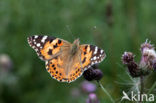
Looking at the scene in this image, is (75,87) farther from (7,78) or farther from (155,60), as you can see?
(155,60)

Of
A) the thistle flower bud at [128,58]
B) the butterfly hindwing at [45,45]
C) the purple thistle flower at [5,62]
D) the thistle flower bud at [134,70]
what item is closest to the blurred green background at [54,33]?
the purple thistle flower at [5,62]

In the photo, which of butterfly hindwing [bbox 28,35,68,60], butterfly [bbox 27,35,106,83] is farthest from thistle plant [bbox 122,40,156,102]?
butterfly hindwing [bbox 28,35,68,60]

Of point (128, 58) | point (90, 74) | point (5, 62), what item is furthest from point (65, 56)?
point (5, 62)

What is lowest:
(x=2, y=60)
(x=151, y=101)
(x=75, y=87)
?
(x=75, y=87)

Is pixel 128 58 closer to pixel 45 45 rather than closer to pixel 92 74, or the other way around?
pixel 92 74

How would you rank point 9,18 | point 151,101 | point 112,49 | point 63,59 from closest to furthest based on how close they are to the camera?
point 151,101 → point 63,59 → point 112,49 → point 9,18

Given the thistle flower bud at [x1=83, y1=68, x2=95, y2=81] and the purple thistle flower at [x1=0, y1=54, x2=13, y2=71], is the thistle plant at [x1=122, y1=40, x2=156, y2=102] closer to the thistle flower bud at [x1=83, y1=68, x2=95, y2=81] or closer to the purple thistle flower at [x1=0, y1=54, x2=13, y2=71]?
the thistle flower bud at [x1=83, y1=68, x2=95, y2=81]

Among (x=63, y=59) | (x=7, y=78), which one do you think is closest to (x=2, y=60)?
(x=7, y=78)
